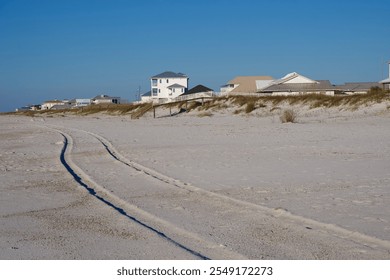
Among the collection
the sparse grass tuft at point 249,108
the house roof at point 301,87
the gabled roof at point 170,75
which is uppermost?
the gabled roof at point 170,75

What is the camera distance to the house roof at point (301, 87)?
49.2 meters

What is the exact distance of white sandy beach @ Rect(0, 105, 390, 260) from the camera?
213 inches

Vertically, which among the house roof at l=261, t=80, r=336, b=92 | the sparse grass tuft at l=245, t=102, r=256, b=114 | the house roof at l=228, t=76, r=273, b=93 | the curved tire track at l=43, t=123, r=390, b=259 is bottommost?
the curved tire track at l=43, t=123, r=390, b=259

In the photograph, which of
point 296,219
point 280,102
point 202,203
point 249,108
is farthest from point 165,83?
point 296,219

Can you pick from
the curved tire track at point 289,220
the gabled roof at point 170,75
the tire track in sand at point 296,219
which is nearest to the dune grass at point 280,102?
the tire track in sand at point 296,219

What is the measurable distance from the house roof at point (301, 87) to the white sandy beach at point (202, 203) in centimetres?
3527

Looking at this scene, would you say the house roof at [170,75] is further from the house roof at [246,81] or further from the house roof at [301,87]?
the house roof at [301,87]

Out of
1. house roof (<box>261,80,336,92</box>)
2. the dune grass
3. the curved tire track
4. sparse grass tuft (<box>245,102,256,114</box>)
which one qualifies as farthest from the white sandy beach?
house roof (<box>261,80,336,92</box>)

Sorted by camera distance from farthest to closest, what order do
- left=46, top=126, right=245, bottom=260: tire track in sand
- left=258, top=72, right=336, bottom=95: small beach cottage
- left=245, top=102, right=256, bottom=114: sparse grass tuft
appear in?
left=258, top=72, right=336, bottom=95: small beach cottage → left=245, top=102, right=256, bottom=114: sparse grass tuft → left=46, top=126, right=245, bottom=260: tire track in sand

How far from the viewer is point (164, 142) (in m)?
17.2

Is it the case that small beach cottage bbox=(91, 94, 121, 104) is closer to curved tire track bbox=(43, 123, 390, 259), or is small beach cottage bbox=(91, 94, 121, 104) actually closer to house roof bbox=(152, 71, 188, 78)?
house roof bbox=(152, 71, 188, 78)

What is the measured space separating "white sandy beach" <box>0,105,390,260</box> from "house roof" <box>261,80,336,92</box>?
35272 millimetres

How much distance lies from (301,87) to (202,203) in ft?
148
